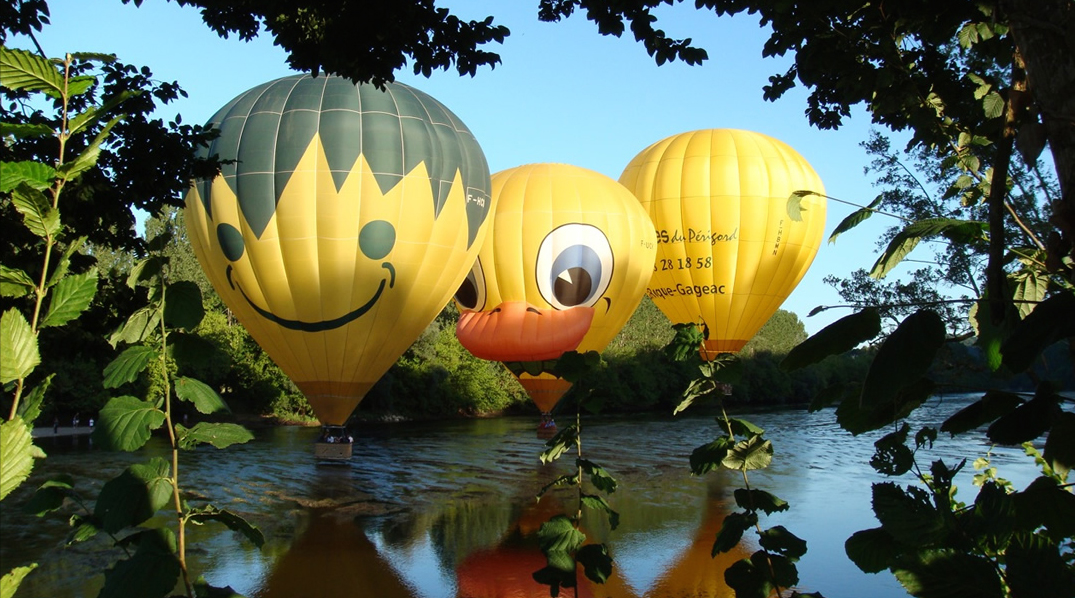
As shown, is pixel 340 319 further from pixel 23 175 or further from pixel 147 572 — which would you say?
pixel 23 175

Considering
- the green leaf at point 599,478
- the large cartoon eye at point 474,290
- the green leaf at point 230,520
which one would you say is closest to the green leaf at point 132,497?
the green leaf at point 230,520

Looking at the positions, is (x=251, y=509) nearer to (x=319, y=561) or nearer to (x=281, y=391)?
(x=319, y=561)

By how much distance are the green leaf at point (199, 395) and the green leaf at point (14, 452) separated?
0.53 meters

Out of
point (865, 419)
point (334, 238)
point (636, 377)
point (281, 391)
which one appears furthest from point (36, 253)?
A: point (636, 377)

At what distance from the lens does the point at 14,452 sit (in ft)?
3.74

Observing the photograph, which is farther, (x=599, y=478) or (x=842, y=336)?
(x=599, y=478)

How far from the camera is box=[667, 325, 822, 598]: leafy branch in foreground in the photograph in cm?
253

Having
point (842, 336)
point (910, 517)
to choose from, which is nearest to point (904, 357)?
point (842, 336)

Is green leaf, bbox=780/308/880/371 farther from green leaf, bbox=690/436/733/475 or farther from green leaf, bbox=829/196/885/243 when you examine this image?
green leaf, bbox=690/436/733/475

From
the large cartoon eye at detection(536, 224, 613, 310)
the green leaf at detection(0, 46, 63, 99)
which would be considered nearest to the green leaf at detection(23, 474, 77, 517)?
the green leaf at detection(0, 46, 63, 99)

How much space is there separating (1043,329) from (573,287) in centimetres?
1594

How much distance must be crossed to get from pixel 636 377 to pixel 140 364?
1485 inches

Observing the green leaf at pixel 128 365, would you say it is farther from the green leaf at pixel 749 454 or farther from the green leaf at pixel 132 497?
the green leaf at pixel 749 454

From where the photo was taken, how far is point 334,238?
43.8 feet
